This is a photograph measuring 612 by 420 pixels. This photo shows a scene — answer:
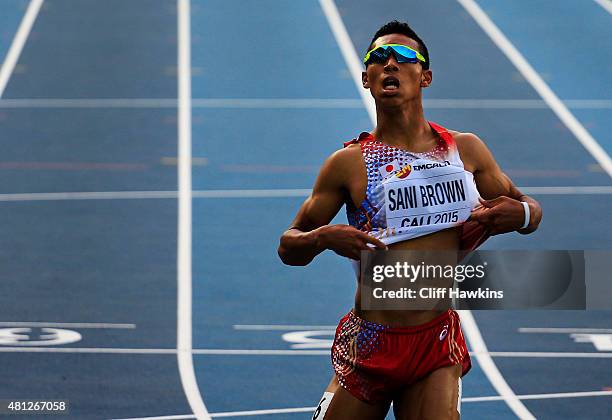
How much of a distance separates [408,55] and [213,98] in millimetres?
11226

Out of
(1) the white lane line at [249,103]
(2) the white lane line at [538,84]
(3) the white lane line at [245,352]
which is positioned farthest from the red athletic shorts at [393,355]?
(1) the white lane line at [249,103]

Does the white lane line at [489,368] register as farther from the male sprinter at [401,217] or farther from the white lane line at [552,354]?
the male sprinter at [401,217]

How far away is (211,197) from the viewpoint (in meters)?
14.2

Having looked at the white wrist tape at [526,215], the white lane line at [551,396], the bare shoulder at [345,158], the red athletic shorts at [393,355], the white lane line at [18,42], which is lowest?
the red athletic shorts at [393,355]

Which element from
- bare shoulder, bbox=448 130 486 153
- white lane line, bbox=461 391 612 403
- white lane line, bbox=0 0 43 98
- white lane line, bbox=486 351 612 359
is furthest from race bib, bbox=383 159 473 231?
white lane line, bbox=0 0 43 98

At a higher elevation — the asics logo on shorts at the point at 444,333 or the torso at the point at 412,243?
the torso at the point at 412,243

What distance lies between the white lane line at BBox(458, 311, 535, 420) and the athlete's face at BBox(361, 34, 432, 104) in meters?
4.03

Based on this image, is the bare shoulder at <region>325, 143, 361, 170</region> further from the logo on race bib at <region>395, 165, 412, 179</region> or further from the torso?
the logo on race bib at <region>395, 165, 412, 179</region>

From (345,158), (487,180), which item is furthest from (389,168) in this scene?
(487,180)

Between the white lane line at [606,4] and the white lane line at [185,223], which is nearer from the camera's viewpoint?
the white lane line at [185,223]

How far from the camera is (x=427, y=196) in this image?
5.88m

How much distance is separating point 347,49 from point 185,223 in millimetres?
5897

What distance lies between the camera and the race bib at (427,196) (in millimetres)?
5816

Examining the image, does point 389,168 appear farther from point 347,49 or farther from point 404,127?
point 347,49
